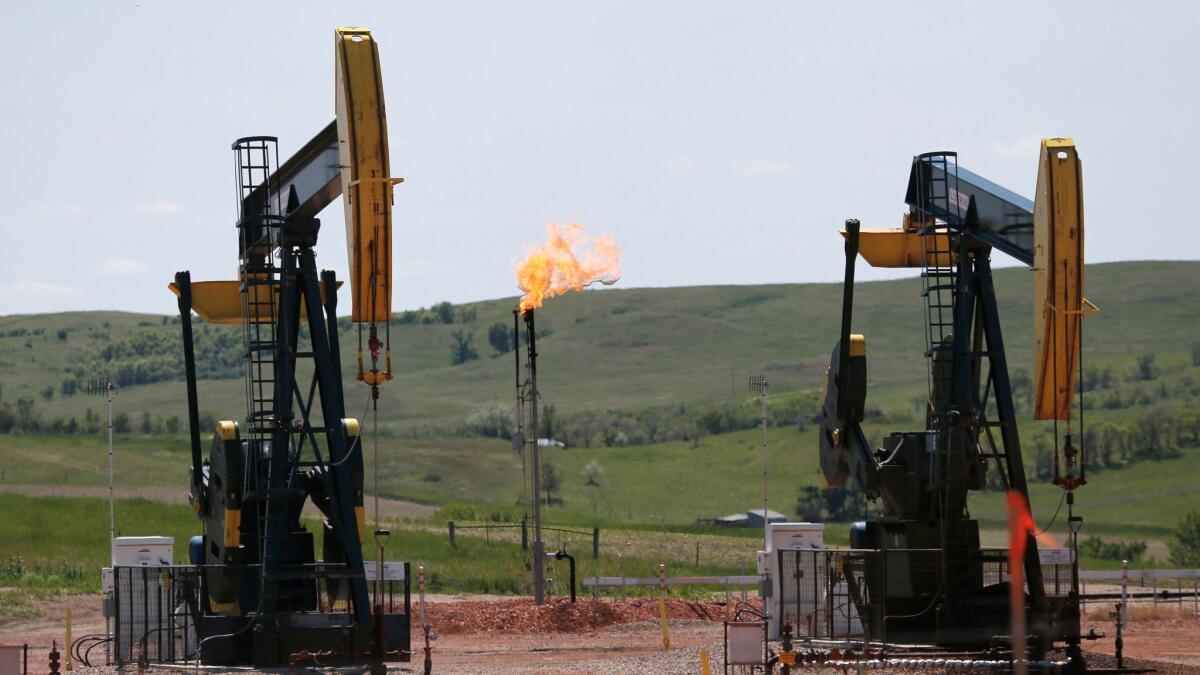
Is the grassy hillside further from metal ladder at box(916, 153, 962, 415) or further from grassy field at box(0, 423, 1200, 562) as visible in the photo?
metal ladder at box(916, 153, 962, 415)

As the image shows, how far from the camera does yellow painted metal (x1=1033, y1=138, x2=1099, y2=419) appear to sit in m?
20.8

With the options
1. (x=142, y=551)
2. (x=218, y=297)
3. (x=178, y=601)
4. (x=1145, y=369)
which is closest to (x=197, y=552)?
(x=142, y=551)

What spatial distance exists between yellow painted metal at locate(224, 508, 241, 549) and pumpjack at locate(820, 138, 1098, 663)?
6887 mm

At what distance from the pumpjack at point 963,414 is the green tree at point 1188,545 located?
3192cm

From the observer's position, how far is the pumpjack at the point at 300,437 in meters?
20.2

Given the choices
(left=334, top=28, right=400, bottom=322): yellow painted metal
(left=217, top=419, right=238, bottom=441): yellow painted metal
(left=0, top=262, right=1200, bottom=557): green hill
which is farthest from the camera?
(left=0, top=262, right=1200, bottom=557): green hill

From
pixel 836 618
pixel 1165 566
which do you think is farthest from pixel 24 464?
pixel 836 618

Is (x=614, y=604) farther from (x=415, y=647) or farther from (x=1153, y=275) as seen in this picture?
(x=1153, y=275)

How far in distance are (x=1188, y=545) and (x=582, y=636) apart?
32.2 metres

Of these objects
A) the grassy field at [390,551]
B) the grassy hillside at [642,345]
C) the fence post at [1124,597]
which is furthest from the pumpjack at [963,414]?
the grassy hillside at [642,345]

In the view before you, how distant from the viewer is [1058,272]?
20953mm

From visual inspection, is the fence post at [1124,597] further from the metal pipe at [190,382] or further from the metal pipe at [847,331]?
the metal pipe at [190,382]

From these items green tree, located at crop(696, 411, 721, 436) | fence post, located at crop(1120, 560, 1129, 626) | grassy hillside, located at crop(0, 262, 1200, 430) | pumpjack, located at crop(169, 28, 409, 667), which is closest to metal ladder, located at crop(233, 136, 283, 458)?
pumpjack, located at crop(169, 28, 409, 667)

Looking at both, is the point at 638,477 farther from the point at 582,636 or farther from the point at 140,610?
the point at 140,610
